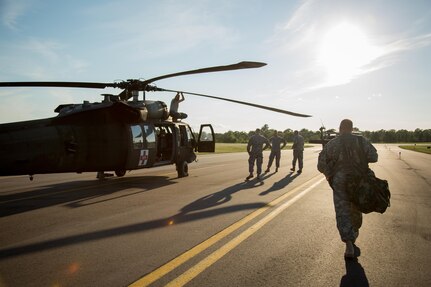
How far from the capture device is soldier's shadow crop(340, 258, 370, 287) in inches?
151

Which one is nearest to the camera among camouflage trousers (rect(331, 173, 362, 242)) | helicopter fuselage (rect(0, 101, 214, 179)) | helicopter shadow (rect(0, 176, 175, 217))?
camouflage trousers (rect(331, 173, 362, 242))

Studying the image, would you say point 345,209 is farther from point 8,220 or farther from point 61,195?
point 61,195

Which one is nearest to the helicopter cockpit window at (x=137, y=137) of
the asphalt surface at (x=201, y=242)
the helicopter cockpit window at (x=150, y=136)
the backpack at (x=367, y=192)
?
the helicopter cockpit window at (x=150, y=136)

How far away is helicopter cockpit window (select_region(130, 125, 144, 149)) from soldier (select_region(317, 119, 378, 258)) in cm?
713

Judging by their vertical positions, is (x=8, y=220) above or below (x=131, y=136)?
below

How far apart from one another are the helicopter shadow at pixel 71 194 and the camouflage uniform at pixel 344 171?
5.68 metres

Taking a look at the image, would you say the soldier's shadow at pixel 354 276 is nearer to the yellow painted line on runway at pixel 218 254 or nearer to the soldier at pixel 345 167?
the soldier at pixel 345 167

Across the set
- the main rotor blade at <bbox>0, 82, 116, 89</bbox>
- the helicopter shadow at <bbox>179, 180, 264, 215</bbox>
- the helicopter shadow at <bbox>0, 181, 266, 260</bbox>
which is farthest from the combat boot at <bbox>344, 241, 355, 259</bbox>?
the main rotor blade at <bbox>0, 82, 116, 89</bbox>

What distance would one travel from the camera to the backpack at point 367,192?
4766 millimetres

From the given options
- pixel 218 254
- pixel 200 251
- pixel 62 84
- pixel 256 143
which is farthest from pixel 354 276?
pixel 256 143

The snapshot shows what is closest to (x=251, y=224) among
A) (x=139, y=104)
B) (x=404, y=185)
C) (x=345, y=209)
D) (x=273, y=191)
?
(x=345, y=209)

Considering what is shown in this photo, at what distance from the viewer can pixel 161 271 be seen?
13.2 ft

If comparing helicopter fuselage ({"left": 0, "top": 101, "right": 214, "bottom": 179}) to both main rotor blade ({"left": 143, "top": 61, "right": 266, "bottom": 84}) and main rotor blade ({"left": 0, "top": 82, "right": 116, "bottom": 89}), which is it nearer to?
main rotor blade ({"left": 0, "top": 82, "right": 116, "bottom": 89})

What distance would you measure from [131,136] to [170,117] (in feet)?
11.9
